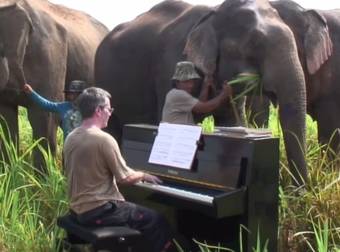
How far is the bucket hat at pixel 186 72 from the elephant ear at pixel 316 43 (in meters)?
0.98

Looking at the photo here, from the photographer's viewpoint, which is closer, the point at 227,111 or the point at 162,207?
the point at 162,207

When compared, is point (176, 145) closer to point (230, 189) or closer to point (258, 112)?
point (230, 189)

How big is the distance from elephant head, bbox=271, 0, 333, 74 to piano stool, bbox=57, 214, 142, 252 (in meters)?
2.47

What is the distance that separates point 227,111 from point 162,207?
1.41 meters

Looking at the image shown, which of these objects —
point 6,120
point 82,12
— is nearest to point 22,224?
point 6,120

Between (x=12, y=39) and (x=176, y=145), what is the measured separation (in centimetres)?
363

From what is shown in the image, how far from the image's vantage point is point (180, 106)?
673cm

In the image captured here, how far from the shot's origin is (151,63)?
28.5 feet

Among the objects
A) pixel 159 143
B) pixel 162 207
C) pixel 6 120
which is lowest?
pixel 6 120

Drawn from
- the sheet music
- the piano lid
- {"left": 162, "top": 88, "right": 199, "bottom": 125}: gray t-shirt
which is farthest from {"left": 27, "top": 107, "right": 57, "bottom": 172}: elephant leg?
the sheet music

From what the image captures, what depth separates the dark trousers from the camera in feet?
17.6

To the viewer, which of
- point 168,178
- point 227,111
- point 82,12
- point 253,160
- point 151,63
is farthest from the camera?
point 82,12

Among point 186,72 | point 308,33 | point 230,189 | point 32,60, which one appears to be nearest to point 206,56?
point 186,72

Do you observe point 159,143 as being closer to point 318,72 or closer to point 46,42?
point 318,72
